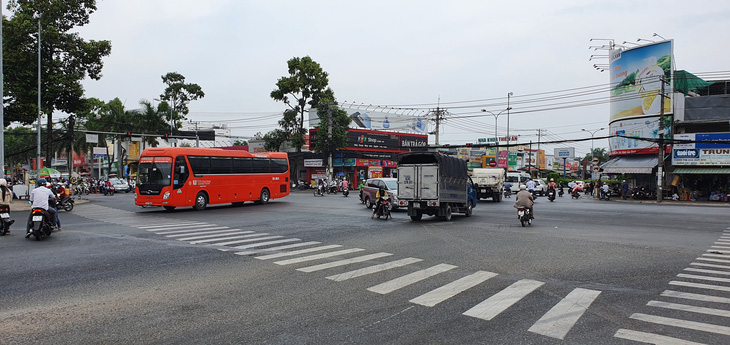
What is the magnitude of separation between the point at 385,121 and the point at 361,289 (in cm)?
5499

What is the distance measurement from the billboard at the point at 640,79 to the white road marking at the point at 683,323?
37.4 meters

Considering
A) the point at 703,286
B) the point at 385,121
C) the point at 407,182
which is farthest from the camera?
the point at 385,121

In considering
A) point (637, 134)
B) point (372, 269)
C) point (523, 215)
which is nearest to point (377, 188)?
point (523, 215)

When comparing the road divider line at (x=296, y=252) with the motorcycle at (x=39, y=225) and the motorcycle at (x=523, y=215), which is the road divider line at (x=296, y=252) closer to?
the motorcycle at (x=39, y=225)

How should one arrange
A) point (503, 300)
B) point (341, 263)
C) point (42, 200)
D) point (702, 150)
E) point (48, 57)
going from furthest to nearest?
1. point (702, 150)
2. point (48, 57)
3. point (42, 200)
4. point (341, 263)
5. point (503, 300)

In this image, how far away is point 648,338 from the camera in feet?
15.1

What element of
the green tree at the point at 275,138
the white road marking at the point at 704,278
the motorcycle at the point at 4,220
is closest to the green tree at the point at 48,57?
the motorcycle at the point at 4,220

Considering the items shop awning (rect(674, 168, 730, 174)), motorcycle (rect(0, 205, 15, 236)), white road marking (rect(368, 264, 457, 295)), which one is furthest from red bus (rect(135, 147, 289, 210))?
shop awning (rect(674, 168, 730, 174))

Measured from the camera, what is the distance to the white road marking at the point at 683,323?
16.0ft

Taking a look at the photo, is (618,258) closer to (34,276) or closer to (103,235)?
(34,276)

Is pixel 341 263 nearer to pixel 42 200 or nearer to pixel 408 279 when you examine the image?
pixel 408 279

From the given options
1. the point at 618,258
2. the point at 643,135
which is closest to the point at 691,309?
the point at 618,258

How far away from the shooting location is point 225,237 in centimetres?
1230

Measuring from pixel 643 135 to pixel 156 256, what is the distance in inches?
1591
